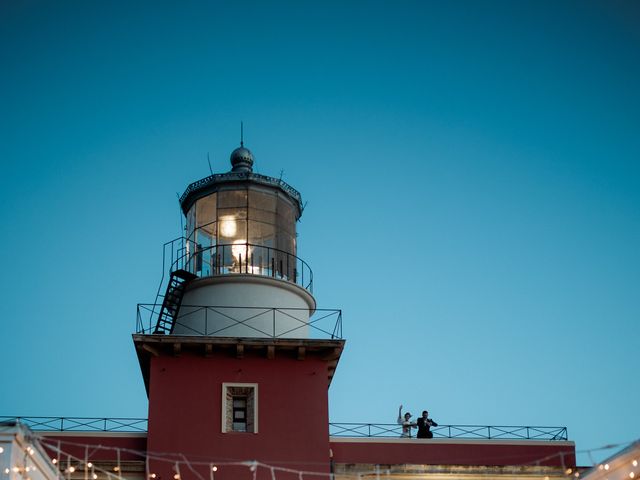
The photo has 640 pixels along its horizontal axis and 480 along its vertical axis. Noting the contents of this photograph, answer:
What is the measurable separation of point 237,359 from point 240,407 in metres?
1.01

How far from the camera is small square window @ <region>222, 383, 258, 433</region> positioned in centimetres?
2325

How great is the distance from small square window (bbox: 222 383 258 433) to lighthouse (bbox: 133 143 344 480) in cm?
2

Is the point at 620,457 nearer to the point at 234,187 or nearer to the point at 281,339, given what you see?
the point at 281,339

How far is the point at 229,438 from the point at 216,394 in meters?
0.98

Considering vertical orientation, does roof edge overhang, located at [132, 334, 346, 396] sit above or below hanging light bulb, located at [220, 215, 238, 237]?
below

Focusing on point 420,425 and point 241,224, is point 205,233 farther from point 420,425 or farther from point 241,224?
point 420,425

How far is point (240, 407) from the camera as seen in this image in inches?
929

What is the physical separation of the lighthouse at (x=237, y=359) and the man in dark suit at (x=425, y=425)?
7.28 ft

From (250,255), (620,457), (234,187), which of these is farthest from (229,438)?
(620,457)

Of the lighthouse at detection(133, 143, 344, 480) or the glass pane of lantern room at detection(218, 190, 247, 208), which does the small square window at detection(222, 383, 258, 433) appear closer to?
the lighthouse at detection(133, 143, 344, 480)

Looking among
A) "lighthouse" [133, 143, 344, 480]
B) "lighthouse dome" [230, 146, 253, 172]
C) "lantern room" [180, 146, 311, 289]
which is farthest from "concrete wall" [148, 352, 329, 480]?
"lighthouse dome" [230, 146, 253, 172]

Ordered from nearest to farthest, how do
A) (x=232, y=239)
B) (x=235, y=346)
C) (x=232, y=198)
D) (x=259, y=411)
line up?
1. (x=259, y=411)
2. (x=235, y=346)
3. (x=232, y=239)
4. (x=232, y=198)

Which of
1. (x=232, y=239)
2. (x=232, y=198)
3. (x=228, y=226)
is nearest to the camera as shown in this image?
(x=232, y=239)

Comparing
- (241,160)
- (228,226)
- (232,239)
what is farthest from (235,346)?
(241,160)
